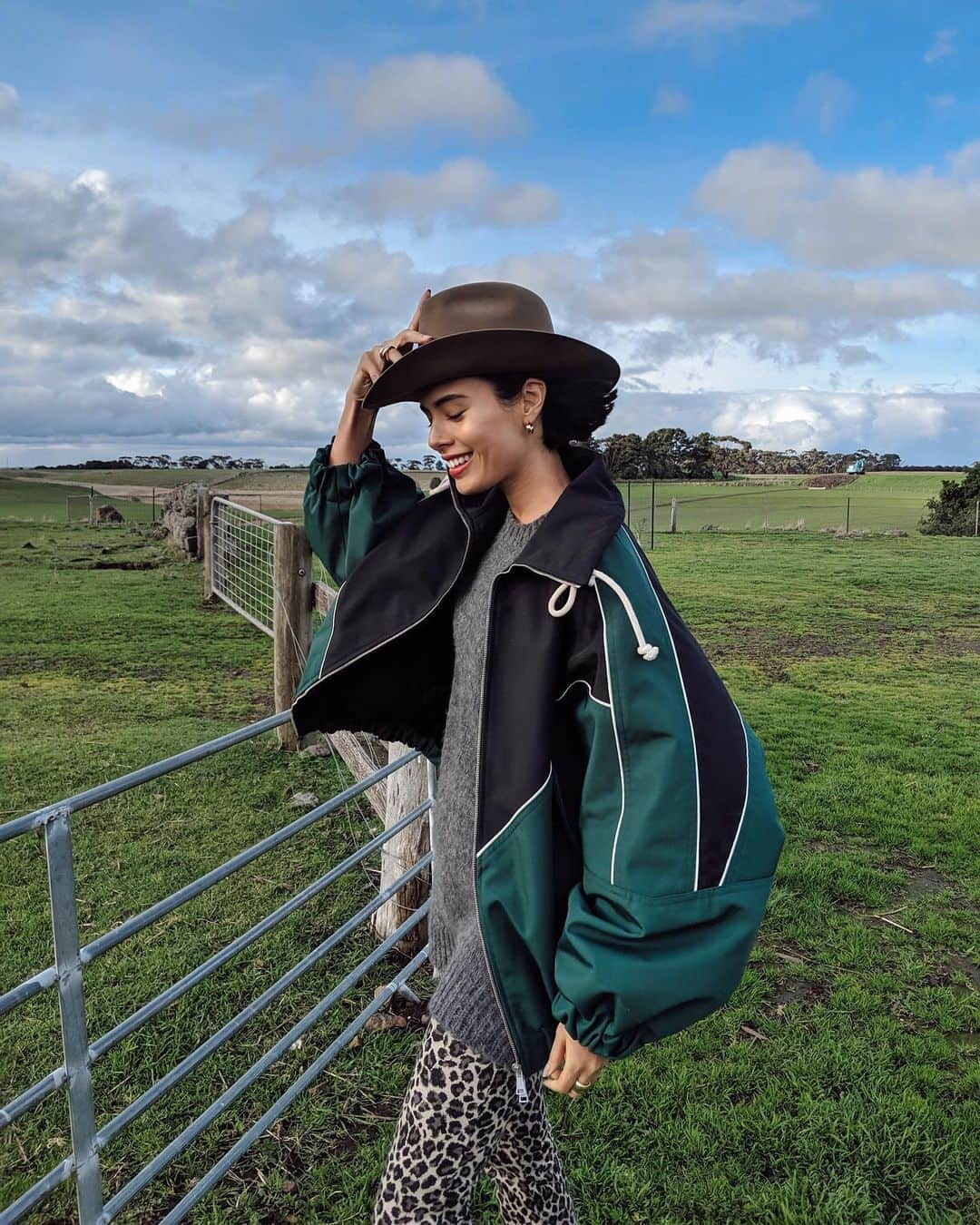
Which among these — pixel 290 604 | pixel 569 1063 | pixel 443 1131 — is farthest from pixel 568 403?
pixel 290 604

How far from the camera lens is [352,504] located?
2.09 m

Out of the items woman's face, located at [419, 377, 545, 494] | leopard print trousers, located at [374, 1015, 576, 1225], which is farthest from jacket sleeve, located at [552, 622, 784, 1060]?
woman's face, located at [419, 377, 545, 494]

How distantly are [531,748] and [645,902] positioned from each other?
0.99ft

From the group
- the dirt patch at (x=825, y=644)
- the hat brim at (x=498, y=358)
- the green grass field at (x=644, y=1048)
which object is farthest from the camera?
the dirt patch at (x=825, y=644)

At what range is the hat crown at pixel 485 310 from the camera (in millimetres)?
1713

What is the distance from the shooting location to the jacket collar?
1.52m

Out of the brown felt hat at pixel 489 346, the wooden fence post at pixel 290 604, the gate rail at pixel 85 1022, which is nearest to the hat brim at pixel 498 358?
the brown felt hat at pixel 489 346

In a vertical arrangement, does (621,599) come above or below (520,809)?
above

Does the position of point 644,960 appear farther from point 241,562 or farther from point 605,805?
point 241,562

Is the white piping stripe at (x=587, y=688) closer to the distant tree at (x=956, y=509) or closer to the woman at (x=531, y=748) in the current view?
the woman at (x=531, y=748)

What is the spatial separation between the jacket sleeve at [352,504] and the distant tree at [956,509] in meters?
25.5

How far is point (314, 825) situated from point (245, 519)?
6.93 m

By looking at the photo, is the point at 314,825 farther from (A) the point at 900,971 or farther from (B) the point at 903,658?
(B) the point at 903,658

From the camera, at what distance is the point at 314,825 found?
16.4 feet
